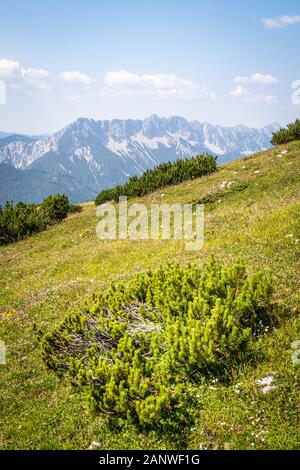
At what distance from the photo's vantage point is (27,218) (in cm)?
3541

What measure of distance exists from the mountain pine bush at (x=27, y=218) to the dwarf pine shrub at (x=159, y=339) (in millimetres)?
26096

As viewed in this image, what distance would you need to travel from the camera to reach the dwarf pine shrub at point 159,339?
7.20 meters

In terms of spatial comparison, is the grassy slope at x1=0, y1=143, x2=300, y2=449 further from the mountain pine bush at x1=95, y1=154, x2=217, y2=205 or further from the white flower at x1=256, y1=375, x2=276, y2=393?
the mountain pine bush at x1=95, y1=154, x2=217, y2=205

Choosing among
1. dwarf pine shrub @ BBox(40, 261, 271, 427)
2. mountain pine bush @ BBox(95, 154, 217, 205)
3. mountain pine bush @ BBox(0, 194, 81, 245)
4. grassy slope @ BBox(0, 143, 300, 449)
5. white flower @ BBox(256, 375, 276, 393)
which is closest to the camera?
grassy slope @ BBox(0, 143, 300, 449)

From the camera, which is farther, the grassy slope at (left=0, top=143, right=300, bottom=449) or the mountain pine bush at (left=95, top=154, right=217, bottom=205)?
the mountain pine bush at (left=95, top=154, right=217, bottom=205)

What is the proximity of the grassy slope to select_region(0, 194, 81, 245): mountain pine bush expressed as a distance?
4.06 meters

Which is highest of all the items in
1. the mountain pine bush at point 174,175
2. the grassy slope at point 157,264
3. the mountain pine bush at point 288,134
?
the mountain pine bush at point 288,134

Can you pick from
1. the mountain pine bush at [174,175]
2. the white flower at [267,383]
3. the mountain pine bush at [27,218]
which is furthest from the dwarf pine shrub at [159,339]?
the mountain pine bush at [174,175]

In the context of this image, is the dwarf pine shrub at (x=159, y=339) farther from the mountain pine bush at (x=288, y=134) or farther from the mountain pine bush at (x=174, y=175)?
the mountain pine bush at (x=288, y=134)

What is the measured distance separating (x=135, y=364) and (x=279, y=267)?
6.70m

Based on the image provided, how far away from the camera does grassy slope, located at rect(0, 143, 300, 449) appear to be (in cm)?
676

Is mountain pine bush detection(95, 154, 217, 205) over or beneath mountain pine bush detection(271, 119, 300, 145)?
beneath

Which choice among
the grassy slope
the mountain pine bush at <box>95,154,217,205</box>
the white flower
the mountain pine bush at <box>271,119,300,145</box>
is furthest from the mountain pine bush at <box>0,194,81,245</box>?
the white flower

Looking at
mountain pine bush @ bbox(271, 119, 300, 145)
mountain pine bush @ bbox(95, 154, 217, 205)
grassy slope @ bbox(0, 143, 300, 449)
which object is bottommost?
grassy slope @ bbox(0, 143, 300, 449)
